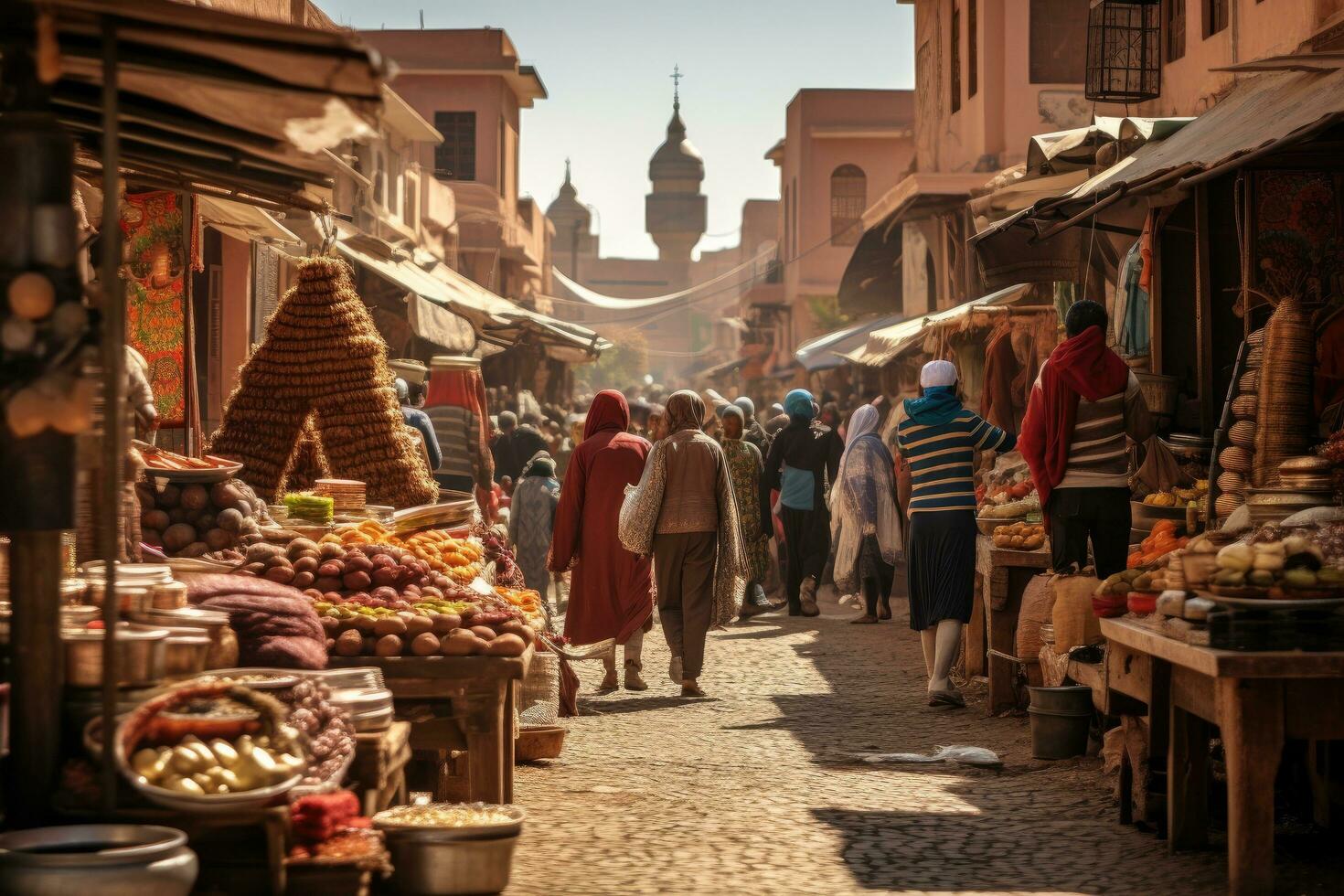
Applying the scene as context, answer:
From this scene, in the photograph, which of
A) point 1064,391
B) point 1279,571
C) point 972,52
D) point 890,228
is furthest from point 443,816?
point 890,228

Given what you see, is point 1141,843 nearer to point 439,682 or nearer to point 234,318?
point 439,682

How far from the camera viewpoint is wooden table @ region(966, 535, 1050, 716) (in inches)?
392

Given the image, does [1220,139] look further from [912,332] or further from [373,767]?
[912,332]

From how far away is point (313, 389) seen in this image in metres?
10.0

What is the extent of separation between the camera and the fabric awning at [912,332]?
53.3ft

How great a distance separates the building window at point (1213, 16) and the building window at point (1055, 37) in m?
6.92

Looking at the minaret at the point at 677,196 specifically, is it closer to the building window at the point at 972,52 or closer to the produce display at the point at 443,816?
the building window at the point at 972,52

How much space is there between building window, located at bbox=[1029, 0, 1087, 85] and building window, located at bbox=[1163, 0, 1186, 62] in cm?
561

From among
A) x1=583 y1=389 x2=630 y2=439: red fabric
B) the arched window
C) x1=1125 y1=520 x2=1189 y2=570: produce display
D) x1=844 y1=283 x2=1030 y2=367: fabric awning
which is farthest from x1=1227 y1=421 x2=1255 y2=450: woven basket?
the arched window

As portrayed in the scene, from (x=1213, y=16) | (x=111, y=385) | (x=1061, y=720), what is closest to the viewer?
(x=111, y=385)

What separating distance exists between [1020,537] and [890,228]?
49.4 feet

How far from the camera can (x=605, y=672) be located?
1119 centimetres

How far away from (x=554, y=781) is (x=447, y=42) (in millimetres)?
35302

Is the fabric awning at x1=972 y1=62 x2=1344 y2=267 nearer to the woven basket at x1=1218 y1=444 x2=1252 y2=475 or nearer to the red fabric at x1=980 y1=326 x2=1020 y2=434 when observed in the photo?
the woven basket at x1=1218 y1=444 x2=1252 y2=475
